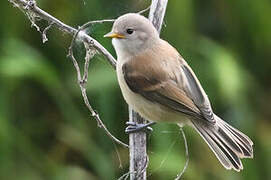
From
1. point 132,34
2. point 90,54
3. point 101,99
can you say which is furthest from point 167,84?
point 101,99

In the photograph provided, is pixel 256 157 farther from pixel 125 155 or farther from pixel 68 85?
pixel 68 85

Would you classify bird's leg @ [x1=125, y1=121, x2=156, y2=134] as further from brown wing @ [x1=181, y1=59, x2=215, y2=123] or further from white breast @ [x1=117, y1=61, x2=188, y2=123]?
brown wing @ [x1=181, y1=59, x2=215, y2=123]

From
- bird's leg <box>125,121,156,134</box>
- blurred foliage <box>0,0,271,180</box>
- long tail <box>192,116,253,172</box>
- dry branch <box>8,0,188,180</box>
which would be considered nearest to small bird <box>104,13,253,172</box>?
long tail <box>192,116,253,172</box>

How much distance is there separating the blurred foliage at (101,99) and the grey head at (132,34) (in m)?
0.73

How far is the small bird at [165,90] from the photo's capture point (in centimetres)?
329

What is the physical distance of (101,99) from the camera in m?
4.25

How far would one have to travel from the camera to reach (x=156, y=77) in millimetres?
3363

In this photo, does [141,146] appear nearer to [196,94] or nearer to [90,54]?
[90,54]

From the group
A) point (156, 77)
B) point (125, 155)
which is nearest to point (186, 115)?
point (156, 77)

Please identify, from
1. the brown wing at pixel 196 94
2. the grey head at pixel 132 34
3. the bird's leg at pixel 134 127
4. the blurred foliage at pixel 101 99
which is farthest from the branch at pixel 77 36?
the blurred foliage at pixel 101 99

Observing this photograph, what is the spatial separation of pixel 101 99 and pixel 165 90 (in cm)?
97

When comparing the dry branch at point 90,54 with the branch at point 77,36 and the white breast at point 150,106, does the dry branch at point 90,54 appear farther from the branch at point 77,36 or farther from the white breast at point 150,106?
the white breast at point 150,106

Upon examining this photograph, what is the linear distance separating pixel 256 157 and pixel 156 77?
1.35m

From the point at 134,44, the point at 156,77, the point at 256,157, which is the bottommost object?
the point at 256,157
